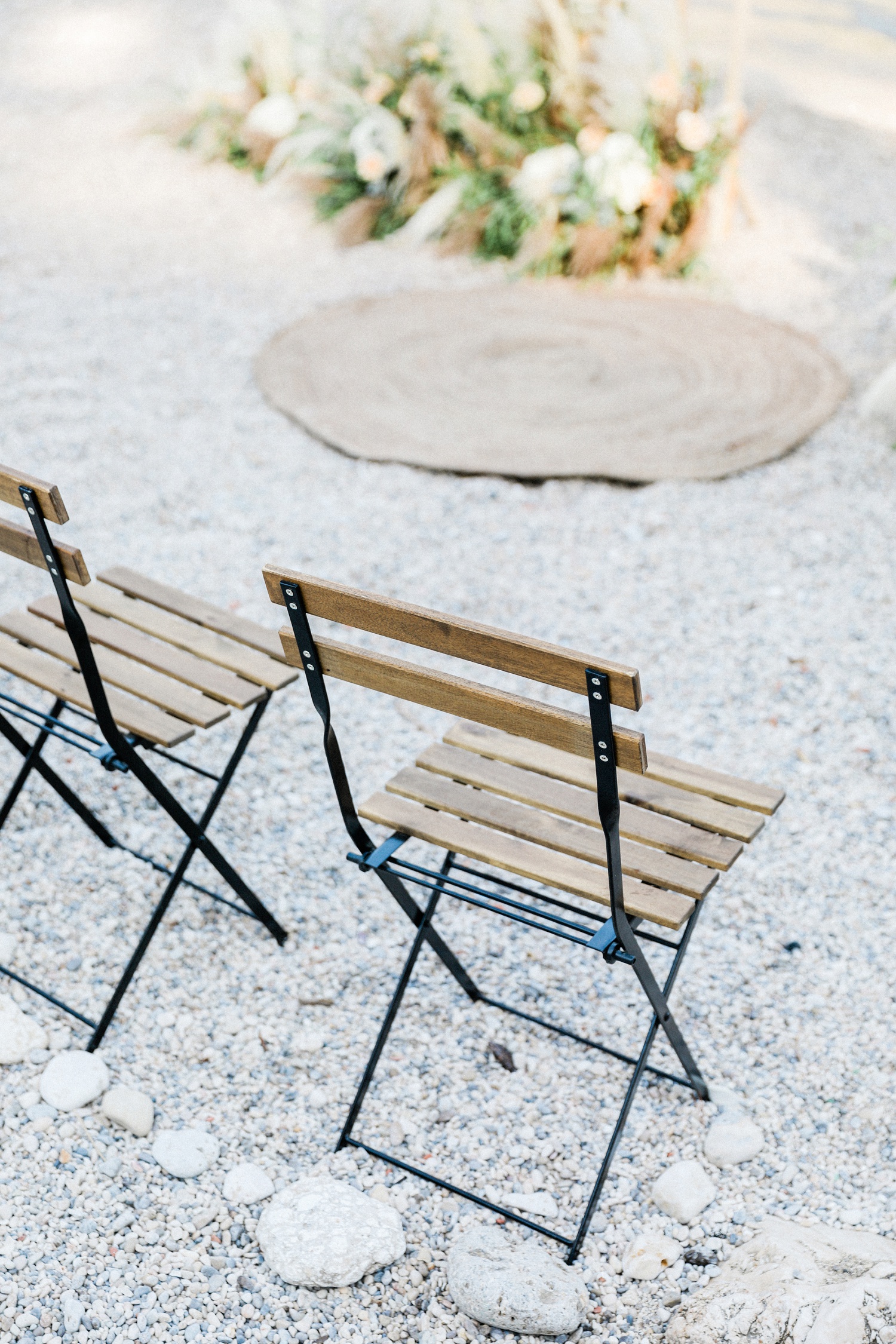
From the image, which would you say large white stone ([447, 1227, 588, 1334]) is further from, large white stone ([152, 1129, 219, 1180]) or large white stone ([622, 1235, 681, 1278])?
large white stone ([152, 1129, 219, 1180])

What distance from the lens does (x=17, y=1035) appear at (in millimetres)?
2445

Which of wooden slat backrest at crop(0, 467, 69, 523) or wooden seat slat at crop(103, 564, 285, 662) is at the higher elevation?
wooden slat backrest at crop(0, 467, 69, 523)

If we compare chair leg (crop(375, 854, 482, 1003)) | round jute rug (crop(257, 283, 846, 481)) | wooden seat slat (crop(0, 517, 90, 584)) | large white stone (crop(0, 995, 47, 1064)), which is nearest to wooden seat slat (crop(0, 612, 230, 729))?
wooden seat slat (crop(0, 517, 90, 584))

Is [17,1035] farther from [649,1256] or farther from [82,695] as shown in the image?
[649,1256]

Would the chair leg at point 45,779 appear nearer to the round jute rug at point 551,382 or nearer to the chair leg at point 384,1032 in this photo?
the chair leg at point 384,1032

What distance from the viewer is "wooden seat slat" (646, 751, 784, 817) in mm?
2262

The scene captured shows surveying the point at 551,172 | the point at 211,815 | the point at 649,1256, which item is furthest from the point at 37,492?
the point at 551,172

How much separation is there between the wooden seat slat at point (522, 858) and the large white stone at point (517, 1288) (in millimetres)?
600

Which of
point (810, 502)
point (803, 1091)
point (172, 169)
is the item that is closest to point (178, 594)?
point (803, 1091)

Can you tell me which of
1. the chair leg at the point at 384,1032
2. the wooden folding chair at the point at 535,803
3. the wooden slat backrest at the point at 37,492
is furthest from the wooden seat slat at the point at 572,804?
the wooden slat backrest at the point at 37,492

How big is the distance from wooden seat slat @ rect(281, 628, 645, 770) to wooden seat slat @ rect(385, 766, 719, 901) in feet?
1.23

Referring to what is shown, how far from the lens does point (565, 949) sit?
276cm

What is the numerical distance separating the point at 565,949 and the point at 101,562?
234 centimetres

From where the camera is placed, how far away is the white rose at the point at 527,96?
6.65 metres
